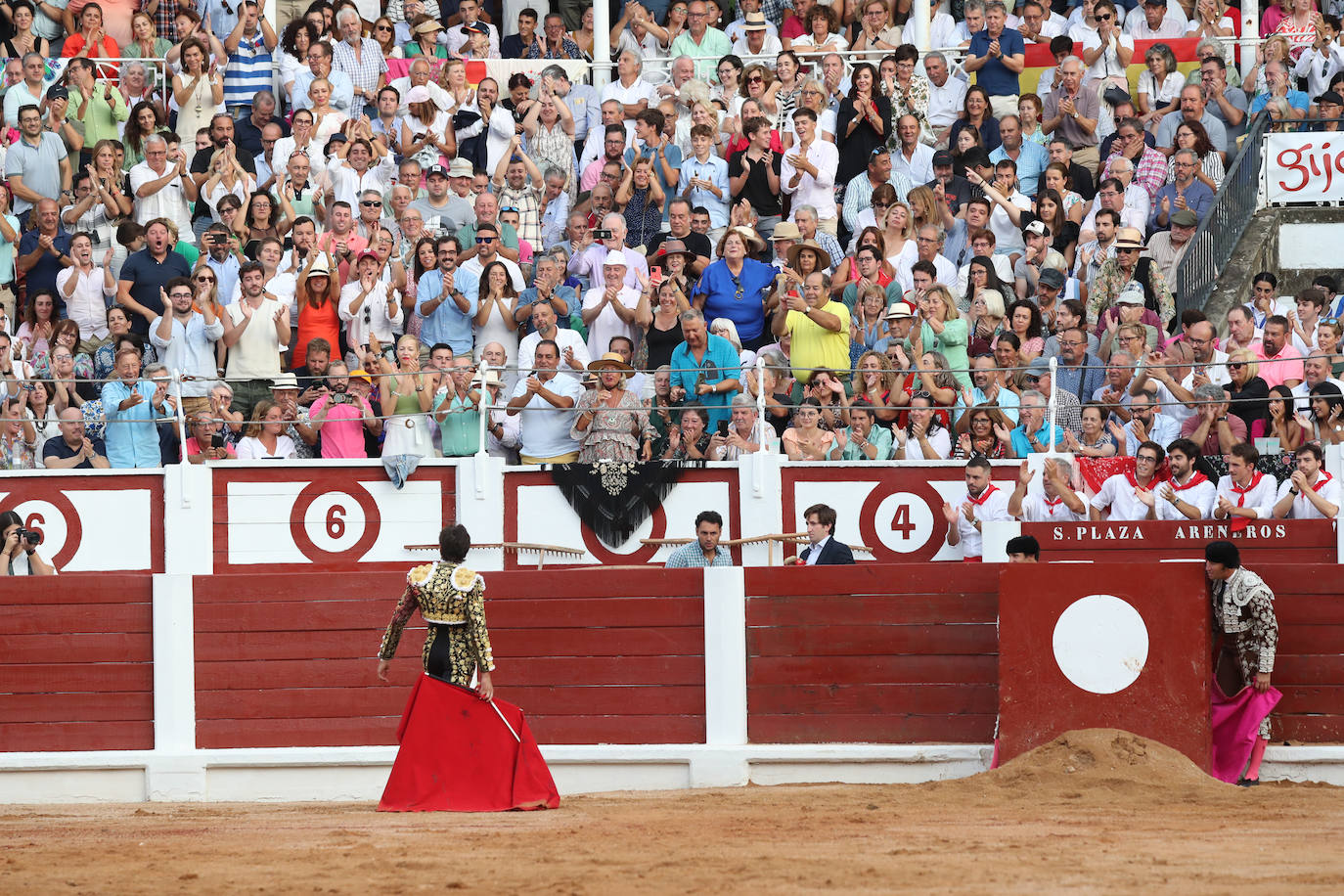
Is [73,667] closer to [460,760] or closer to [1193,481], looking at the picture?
[460,760]

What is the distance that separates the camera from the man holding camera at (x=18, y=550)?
33.9 feet

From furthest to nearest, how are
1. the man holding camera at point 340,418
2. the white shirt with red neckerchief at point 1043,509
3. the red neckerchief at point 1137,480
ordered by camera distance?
the man holding camera at point 340,418 < the white shirt with red neckerchief at point 1043,509 < the red neckerchief at point 1137,480

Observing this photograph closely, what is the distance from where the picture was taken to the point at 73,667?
10.0 m

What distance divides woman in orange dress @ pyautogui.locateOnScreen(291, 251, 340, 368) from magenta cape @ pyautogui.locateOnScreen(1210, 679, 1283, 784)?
630cm

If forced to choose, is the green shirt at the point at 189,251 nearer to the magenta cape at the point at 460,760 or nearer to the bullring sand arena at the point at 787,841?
the bullring sand arena at the point at 787,841

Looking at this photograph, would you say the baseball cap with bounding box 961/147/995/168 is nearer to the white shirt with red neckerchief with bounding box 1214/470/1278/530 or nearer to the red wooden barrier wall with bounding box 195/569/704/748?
the white shirt with red neckerchief with bounding box 1214/470/1278/530

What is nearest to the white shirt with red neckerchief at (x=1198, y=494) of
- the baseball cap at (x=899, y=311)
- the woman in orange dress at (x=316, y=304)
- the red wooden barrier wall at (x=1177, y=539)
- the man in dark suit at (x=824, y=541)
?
the red wooden barrier wall at (x=1177, y=539)

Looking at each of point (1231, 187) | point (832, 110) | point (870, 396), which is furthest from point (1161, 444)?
point (832, 110)

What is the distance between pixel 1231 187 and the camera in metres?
13.2

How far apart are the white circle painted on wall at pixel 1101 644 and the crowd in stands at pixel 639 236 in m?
1.92

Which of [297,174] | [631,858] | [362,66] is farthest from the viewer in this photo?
[362,66]

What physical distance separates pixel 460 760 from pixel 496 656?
4.57 ft

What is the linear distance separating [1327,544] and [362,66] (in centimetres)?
854

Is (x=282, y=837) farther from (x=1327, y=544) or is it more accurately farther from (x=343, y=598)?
(x=1327, y=544)
